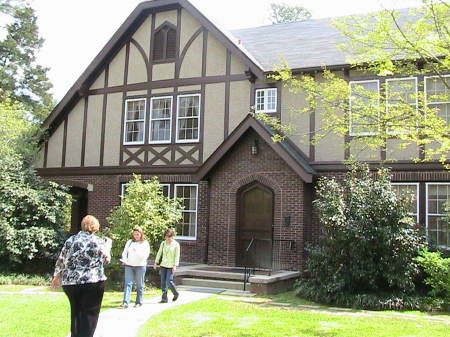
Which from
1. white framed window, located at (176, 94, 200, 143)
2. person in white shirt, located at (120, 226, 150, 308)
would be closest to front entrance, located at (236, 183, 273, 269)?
white framed window, located at (176, 94, 200, 143)

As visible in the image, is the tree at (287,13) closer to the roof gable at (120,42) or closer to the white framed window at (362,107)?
the roof gable at (120,42)

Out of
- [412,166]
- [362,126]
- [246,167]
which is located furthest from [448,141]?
[246,167]

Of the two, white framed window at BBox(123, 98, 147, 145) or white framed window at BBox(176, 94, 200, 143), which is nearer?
white framed window at BBox(176, 94, 200, 143)

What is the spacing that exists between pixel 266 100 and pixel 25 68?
3270cm

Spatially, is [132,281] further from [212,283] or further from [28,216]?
[28,216]

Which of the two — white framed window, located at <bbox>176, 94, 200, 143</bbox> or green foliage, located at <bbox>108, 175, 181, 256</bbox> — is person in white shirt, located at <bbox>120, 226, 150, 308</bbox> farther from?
white framed window, located at <bbox>176, 94, 200, 143</bbox>

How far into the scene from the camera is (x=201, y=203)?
17922 mm

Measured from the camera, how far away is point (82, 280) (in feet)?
22.5

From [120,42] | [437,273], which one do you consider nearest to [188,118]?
[120,42]

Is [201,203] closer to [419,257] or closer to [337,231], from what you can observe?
[337,231]

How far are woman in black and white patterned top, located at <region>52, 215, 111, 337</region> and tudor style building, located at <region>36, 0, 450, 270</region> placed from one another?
828 cm

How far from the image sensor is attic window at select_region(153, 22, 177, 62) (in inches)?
761

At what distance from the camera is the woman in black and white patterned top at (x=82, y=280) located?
6.87m

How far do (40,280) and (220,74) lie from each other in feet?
28.7
